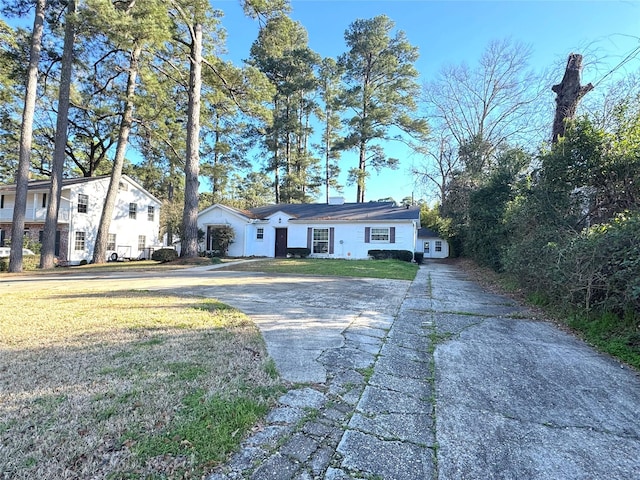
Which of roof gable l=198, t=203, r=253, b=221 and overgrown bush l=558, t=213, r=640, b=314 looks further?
roof gable l=198, t=203, r=253, b=221

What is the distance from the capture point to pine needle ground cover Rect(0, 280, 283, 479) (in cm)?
176

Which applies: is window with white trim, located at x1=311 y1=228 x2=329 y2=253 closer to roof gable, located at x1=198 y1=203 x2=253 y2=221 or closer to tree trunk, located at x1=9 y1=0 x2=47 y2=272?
roof gable, located at x1=198 y1=203 x2=253 y2=221

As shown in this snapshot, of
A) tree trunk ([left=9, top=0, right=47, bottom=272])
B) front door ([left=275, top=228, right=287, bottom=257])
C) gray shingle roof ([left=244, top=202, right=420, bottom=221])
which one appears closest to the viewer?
tree trunk ([left=9, top=0, right=47, bottom=272])

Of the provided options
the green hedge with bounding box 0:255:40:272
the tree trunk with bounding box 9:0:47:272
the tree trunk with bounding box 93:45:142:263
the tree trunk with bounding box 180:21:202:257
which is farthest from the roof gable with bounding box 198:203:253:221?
the tree trunk with bounding box 9:0:47:272

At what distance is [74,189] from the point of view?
67.1 ft

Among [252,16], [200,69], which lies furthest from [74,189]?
[252,16]

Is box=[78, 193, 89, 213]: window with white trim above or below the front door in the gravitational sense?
above

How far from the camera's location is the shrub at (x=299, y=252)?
65.7ft

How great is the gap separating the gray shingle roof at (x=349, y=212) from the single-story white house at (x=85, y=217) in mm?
9348

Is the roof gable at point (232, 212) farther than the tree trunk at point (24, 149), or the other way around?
the roof gable at point (232, 212)

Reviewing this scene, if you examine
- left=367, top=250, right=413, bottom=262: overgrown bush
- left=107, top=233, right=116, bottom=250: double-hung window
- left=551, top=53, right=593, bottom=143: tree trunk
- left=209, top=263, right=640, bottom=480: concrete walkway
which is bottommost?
left=209, top=263, right=640, bottom=480: concrete walkway

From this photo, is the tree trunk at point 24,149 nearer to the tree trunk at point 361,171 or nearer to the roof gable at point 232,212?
the roof gable at point 232,212

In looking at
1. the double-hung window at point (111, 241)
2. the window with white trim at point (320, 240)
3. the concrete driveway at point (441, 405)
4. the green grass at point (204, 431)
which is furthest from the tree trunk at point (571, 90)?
the double-hung window at point (111, 241)

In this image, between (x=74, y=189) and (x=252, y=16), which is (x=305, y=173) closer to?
(x=252, y=16)
